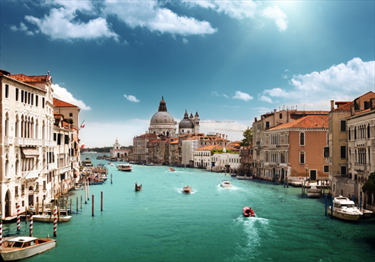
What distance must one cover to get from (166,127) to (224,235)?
384ft

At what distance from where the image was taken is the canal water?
14.9m

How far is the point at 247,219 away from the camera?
21422mm

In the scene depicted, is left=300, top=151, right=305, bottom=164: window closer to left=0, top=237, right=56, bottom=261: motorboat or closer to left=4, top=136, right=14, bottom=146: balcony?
left=4, top=136, right=14, bottom=146: balcony

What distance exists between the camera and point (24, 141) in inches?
758

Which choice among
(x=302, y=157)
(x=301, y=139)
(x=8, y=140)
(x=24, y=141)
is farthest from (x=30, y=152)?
(x=302, y=157)

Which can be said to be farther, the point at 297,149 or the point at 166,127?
the point at 166,127

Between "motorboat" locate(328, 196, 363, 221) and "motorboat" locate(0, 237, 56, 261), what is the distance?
15.2m

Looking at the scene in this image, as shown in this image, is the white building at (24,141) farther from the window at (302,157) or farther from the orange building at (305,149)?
the window at (302,157)

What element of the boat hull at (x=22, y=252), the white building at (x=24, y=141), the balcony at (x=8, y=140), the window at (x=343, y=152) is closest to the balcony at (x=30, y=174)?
the white building at (x=24, y=141)

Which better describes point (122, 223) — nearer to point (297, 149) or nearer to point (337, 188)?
point (337, 188)

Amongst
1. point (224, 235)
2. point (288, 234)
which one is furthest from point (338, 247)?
point (224, 235)

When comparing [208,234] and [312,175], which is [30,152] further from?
[312,175]

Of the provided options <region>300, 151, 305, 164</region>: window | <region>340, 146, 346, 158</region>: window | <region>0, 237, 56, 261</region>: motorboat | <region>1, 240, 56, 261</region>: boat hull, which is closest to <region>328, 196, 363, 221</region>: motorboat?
<region>340, 146, 346, 158</region>: window

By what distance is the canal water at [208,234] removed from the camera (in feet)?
48.9
